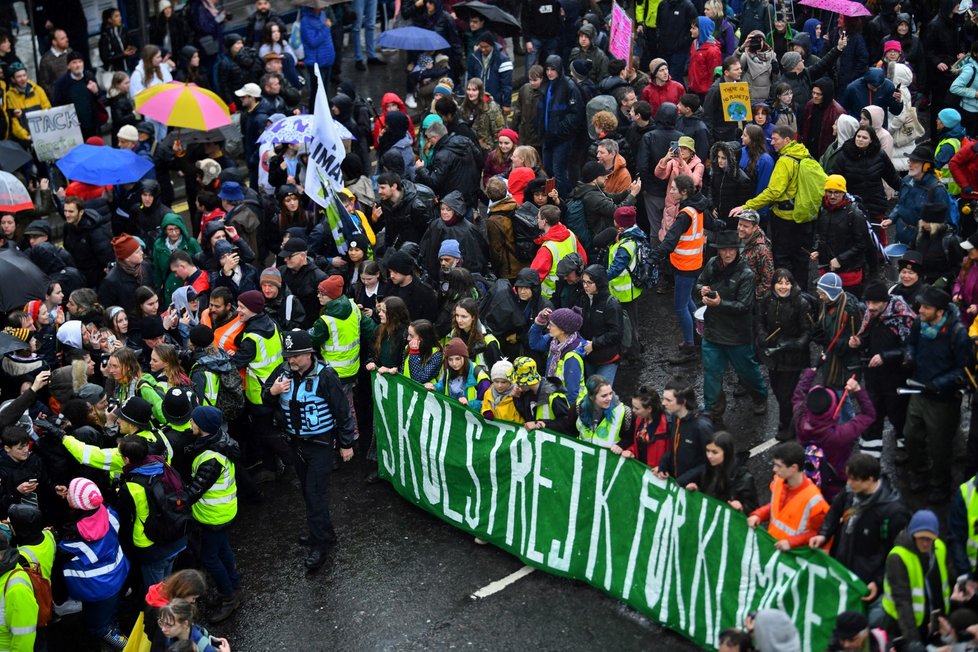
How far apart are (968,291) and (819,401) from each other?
2.44 m

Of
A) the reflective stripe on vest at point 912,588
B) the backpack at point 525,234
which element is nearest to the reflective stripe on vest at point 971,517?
the reflective stripe on vest at point 912,588

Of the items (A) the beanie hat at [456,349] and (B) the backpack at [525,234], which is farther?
(B) the backpack at [525,234]

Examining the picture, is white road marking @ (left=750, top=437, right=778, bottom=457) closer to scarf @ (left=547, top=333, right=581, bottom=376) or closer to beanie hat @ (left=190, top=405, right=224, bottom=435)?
scarf @ (left=547, top=333, right=581, bottom=376)

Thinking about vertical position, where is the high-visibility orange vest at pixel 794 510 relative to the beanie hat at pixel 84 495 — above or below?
above

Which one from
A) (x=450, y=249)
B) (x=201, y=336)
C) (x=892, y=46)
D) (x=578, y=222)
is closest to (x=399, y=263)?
(x=450, y=249)

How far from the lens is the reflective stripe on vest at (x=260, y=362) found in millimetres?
11430

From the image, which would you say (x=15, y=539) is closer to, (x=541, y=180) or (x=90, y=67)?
(x=541, y=180)

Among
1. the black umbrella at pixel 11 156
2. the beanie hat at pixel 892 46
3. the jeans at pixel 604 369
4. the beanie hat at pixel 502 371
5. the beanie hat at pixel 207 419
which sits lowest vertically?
the jeans at pixel 604 369

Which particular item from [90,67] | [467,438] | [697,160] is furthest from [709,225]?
[90,67]

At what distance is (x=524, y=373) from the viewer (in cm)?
1042

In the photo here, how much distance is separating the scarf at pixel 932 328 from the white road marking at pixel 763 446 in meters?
1.92

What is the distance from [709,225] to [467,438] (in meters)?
4.55

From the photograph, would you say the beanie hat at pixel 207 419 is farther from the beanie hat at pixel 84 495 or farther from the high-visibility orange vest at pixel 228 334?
the high-visibility orange vest at pixel 228 334

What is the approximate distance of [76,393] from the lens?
11227mm
